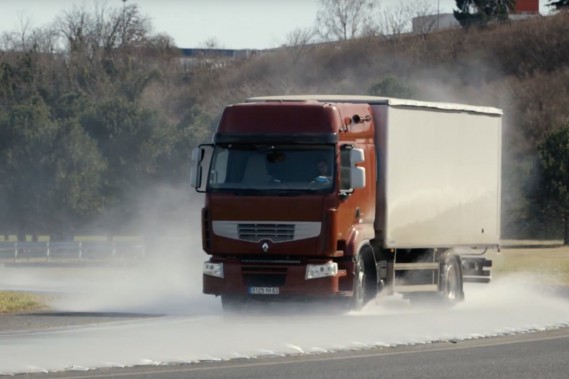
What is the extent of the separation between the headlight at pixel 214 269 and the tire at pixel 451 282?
4781 millimetres

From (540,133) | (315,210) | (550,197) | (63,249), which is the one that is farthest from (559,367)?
(540,133)

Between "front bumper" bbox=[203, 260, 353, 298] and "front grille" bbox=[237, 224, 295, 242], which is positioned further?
"front grille" bbox=[237, 224, 295, 242]

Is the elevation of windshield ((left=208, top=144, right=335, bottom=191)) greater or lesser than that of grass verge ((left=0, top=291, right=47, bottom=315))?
greater

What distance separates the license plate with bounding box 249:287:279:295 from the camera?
2247cm

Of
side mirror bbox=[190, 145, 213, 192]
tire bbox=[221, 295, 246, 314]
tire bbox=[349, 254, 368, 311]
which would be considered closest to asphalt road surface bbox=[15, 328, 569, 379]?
tire bbox=[349, 254, 368, 311]

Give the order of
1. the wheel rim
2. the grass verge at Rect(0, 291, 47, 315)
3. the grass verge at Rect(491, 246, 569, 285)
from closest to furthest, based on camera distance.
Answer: the wheel rim < the grass verge at Rect(0, 291, 47, 315) < the grass verge at Rect(491, 246, 569, 285)

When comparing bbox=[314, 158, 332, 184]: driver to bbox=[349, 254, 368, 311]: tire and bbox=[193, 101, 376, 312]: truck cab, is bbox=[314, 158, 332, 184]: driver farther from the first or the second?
bbox=[349, 254, 368, 311]: tire

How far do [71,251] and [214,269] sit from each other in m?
39.6

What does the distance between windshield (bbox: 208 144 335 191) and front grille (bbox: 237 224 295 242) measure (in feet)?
1.94

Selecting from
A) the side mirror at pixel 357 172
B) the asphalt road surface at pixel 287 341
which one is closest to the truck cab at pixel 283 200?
the side mirror at pixel 357 172

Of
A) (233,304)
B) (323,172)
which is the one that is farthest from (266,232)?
(233,304)

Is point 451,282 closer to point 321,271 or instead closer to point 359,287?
point 359,287

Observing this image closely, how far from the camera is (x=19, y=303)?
2762cm

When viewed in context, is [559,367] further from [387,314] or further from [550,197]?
[550,197]
